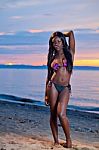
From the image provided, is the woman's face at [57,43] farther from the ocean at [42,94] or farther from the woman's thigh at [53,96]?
the ocean at [42,94]

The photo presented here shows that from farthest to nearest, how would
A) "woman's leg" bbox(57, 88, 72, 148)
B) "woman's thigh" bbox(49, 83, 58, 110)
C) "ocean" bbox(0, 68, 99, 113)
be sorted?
"ocean" bbox(0, 68, 99, 113)
"woman's thigh" bbox(49, 83, 58, 110)
"woman's leg" bbox(57, 88, 72, 148)

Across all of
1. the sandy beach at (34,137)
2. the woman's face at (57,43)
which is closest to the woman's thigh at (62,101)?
the sandy beach at (34,137)

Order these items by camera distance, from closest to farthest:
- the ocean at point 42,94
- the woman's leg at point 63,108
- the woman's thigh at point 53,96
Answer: the woman's leg at point 63,108
the woman's thigh at point 53,96
the ocean at point 42,94

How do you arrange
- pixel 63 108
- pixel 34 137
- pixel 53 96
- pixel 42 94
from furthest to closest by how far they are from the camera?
1. pixel 42 94
2. pixel 34 137
3. pixel 53 96
4. pixel 63 108

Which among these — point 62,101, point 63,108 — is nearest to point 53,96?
point 62,101

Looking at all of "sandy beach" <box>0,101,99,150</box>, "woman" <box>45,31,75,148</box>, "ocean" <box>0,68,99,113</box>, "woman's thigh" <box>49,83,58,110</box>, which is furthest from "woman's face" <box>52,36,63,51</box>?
"ocean" <box>0,68,99,113</box>

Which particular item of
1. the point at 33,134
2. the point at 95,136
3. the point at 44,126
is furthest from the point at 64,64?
the point at 44,126

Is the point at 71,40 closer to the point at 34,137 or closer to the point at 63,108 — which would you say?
the point at 63,108

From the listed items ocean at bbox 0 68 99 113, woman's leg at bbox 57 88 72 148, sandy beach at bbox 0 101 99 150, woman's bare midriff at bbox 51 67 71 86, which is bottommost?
ocean at bbox 0 68 99 113

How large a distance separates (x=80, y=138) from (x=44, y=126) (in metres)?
1.93

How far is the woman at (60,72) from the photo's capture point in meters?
7.81

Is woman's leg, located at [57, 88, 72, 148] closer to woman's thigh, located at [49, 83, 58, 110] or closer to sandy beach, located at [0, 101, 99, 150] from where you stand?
woman's thigh, located at [49, 83, 58, 110]

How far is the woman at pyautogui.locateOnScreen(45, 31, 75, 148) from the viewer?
7.81 meters

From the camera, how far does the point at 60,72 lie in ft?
25.7
